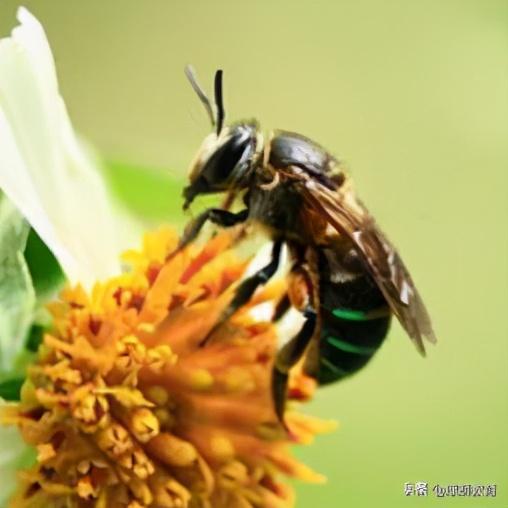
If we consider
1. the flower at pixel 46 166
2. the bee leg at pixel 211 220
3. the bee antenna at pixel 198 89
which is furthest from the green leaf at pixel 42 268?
the bee antenna at pixel 198 89

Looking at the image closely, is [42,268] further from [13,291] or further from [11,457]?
[11,457]

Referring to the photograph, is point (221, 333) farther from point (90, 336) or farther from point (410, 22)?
point (410, 22)

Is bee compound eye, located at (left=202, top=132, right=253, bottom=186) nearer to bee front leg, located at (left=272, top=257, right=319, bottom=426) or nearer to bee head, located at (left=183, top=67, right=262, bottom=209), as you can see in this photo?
bee head, located at (left=183, top=67, right=262, bottom=209)

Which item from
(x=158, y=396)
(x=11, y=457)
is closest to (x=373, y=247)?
(x=158, y=396)

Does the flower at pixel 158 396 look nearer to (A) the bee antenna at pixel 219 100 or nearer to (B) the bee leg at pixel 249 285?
(B) the bee leg at pixel 249 285

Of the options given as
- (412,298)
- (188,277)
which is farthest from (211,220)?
(412,298)
